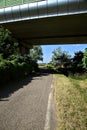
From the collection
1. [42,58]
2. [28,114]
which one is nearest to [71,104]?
[28,114]

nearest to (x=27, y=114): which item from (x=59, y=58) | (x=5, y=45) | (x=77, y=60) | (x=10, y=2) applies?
(x=5, y=45)

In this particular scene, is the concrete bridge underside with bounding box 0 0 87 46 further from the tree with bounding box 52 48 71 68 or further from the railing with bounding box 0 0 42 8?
the tree with bounding box 52 48 71 68

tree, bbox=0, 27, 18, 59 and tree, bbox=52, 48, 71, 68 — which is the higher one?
tree, bbox=0, 27, 18, 59

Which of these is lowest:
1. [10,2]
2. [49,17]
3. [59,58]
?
[59,58]

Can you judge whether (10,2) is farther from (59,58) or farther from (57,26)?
(59,58)

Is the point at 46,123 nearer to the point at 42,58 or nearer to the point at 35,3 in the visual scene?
the point at 35,3

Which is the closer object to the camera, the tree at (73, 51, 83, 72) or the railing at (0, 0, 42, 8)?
the railing at (0, 0, 42, 8)

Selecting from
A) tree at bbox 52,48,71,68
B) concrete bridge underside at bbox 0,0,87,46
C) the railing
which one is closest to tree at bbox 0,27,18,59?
concrete bridge underside at bbox 0,0,87,46

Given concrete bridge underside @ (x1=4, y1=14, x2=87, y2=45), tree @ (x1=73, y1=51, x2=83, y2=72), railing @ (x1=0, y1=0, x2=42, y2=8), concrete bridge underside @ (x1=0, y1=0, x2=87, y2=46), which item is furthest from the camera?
tree @ (x1=73, y1=51, x2=83, y2=72)

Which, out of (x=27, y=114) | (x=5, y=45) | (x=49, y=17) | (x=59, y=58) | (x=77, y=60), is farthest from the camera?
(x=59, y=58)

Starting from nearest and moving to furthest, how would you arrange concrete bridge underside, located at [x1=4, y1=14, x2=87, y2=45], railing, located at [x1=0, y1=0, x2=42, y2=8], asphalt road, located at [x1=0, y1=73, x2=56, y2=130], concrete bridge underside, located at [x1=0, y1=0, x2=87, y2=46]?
asphalt road, located at [x1=0, y1=73, x2=56, y2=130] → concrete bridge underside, located at [x1=0, y1=0, x2=87, y2=46] → concrete bridge underside, located at [x1=4, y1=14, x2=87, y2=45] → railing, located at [x1=0, y1=0, x2=42, y2=8]

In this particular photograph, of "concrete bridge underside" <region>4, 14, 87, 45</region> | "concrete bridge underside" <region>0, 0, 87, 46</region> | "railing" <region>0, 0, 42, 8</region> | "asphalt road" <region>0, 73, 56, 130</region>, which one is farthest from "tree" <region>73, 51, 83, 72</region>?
"asphalt road" <region>0, 73, 56, 130</region>

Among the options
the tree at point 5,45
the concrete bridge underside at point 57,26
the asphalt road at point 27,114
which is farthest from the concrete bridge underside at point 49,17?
the asphalt road at point 27,114

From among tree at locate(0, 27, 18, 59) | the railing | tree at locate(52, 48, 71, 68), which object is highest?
the railing
